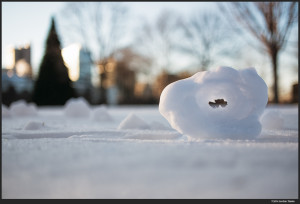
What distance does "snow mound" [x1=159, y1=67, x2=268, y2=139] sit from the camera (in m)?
2.69

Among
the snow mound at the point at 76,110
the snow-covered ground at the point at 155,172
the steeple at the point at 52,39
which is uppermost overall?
the steeple at the point at 52,39

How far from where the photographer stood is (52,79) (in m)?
16.0

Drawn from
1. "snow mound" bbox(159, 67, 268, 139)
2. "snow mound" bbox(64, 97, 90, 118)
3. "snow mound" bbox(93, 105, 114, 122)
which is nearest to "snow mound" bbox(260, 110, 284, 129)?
"snow mound" bbox(159, 67, 268, 139)

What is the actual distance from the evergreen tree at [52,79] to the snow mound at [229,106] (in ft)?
47.9

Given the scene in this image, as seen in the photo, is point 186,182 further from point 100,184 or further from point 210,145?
point 210,145

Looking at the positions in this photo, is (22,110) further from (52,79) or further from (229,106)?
(52,79)

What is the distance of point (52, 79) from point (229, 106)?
1502cm

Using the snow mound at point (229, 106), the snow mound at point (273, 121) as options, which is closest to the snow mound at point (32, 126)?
the snow mound at point (229, 106)

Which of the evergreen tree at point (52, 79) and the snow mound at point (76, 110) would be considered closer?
the snow mound at point (76, 110)

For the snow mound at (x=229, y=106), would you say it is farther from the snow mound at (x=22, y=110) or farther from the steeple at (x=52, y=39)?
the steeple at (x=52, y=39)

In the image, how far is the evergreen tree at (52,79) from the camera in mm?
15898

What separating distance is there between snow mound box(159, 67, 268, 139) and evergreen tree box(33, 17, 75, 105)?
14.6 metres

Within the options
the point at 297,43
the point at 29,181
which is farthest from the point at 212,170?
the point at 297,43

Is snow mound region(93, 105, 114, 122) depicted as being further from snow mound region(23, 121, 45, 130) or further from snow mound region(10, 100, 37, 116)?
snow mound region(10, 100, 37, 116)
